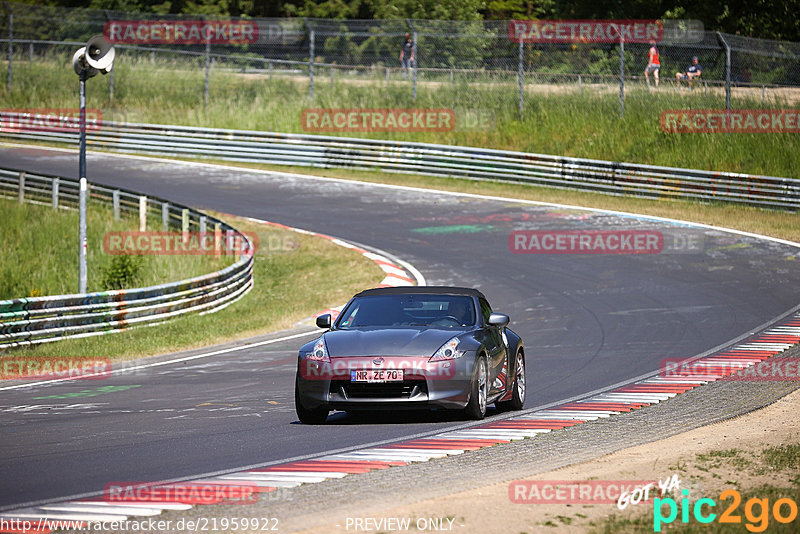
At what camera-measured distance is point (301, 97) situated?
135ft

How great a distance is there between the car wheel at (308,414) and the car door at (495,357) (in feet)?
5.42

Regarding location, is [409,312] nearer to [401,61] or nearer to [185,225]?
[185,225]

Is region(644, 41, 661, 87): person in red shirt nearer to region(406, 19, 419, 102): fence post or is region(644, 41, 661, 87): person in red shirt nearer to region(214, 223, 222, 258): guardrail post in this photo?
region(406, 19, 419, 102): fence post

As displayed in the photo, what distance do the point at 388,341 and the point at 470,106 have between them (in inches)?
1106

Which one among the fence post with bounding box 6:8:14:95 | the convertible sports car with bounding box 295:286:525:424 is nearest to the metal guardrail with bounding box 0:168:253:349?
the convertible sports car with bounding box 295:286:525:424

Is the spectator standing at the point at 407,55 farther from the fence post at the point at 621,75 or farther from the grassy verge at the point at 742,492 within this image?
the grassy verge at the point at 742,492

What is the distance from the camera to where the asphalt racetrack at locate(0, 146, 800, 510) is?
9.59 meters

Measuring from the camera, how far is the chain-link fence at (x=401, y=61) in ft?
105

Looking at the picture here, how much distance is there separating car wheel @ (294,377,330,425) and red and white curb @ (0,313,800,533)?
1.18 meters

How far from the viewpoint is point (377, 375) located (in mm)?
10391

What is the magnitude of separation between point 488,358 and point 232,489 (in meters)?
3.80

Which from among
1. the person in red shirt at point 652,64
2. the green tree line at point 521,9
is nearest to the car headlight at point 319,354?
the person in red shirt at point 652,64

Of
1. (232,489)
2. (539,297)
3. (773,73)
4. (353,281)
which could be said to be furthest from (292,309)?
(773,73)

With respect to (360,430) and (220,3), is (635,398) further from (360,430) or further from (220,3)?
(220,3)
